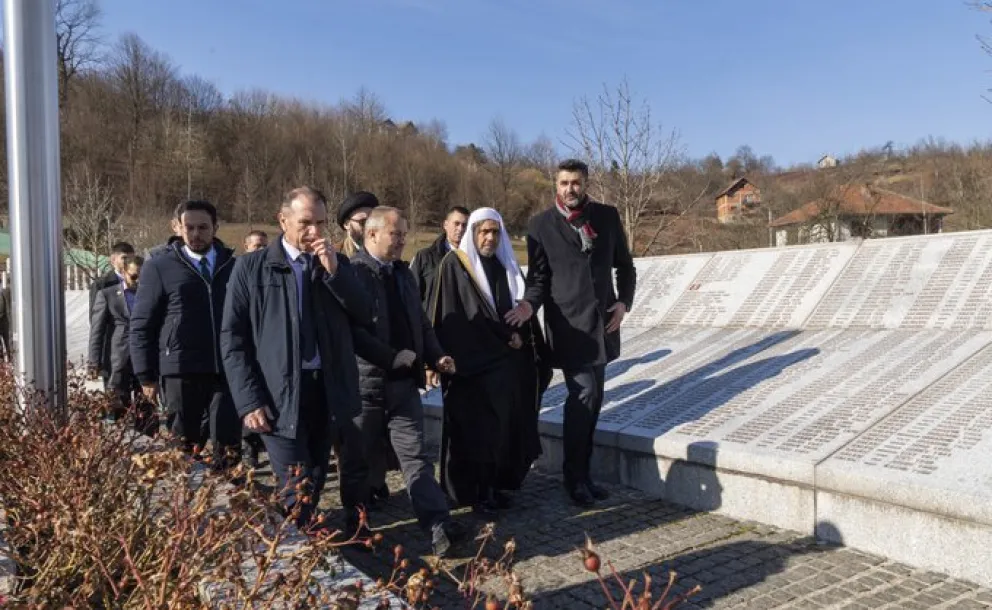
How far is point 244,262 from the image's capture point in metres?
3.50

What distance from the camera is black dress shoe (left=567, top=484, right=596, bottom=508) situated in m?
4.58

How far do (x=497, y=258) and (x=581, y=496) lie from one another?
4.76 ft

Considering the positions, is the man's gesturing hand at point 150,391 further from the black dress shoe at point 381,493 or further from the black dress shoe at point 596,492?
the black dress shoe at point 596,492

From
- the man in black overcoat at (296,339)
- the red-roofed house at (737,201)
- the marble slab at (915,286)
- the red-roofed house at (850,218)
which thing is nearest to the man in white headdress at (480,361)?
the man in black overcoat at (296,339)

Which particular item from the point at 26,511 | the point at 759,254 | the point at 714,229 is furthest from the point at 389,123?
the point at 26,511

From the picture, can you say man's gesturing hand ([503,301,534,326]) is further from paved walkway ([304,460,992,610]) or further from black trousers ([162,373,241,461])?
black trousers ([162,373,241,461])

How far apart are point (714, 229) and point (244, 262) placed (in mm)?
22706

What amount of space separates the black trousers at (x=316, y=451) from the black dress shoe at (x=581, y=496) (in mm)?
1262

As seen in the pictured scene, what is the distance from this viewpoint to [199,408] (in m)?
4.64

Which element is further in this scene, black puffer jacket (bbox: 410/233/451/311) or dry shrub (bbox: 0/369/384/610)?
black puffer jacket (bbox: 410/233/451/311)

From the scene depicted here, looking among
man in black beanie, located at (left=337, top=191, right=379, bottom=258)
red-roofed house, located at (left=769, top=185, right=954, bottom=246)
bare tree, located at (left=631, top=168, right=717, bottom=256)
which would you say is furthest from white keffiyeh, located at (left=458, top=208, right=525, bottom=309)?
red-roofed house, located at (left=769, top=185, right=954, bottom=246)

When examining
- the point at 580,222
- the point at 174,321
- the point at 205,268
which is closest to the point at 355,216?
the point at 205,268

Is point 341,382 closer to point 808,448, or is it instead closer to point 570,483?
point 570,483

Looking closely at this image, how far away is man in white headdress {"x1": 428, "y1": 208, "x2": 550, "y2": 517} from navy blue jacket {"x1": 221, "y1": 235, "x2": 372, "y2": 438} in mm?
995
